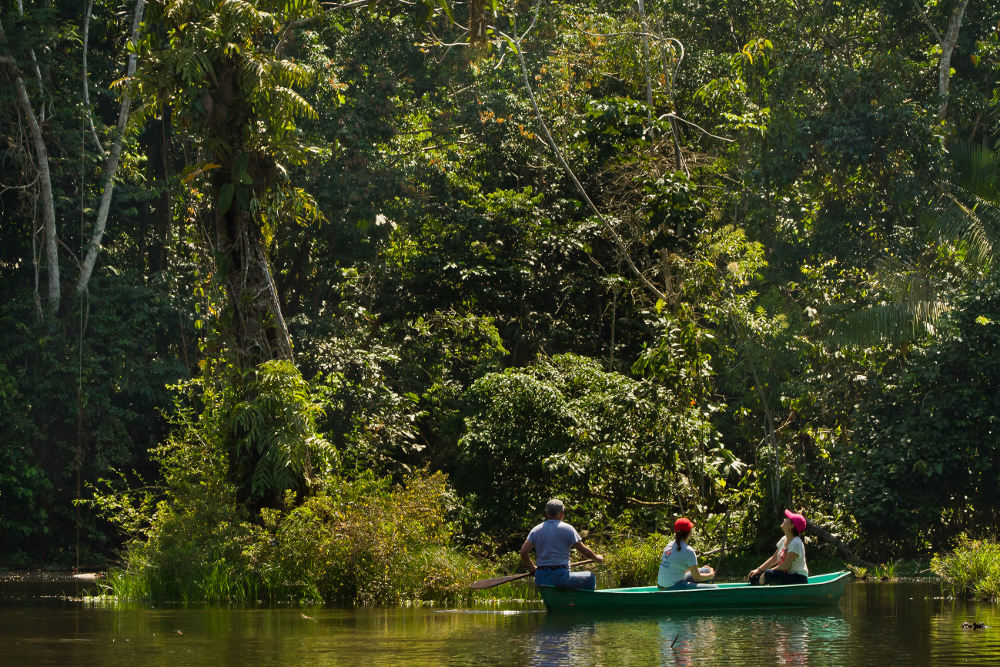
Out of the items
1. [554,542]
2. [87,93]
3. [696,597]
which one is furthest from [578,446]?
[87,93]

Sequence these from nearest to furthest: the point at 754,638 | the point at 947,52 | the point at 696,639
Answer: the point at 696,639, the point at 754,638, the point at 947,52

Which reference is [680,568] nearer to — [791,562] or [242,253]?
[791,562]

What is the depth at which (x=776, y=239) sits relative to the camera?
3291 centimetres

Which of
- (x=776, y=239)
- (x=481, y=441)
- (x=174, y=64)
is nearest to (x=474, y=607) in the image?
(x=481, y=441)

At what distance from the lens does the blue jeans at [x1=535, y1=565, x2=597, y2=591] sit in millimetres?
15062

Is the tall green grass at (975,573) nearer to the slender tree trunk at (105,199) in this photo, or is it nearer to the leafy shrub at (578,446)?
the leafy shrub at (578,446)

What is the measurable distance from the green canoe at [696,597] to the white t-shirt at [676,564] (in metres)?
0.35

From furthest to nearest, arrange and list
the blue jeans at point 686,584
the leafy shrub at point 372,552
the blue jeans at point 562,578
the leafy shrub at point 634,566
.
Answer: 1. the leafy shrub at point 634,566
2. the leafy shrub at point 372,552
3. the blue jeans at point 686,584
4. the blue jeans at point 562,578

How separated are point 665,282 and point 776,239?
25.3ft

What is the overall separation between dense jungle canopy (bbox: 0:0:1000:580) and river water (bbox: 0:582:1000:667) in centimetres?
331

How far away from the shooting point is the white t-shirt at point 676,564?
51.7 ft

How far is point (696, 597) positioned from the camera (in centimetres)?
1544

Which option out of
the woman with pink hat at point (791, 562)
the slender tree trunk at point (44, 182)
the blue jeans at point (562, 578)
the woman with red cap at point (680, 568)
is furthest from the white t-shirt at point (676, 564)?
the slender tree trunk at point (44, 182)

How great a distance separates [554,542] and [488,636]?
2719 millimetres
